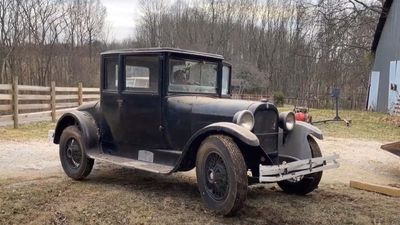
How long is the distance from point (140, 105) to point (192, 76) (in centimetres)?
80

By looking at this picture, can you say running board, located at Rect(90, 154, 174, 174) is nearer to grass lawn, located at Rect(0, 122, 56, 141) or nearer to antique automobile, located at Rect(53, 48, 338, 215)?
antique automobile, located at Rect(53, 48, 338, 215)

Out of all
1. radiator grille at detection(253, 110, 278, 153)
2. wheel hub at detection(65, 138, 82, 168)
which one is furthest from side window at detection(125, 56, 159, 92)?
radiator grille at detection(253, 110, 278, 153)

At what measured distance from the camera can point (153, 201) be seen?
5.40m

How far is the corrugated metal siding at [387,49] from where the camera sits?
77.8 ft

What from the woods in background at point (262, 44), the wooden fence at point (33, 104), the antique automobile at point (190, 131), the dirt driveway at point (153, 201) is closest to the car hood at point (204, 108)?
the antique automobile at point (190, 131)

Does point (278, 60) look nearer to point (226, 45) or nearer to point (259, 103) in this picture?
point (226, 45)

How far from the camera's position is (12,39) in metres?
29.8

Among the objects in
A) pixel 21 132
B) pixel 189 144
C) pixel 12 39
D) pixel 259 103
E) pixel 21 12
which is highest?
pixel 21 12

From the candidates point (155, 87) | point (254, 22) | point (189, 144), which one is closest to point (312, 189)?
point (189, 144)

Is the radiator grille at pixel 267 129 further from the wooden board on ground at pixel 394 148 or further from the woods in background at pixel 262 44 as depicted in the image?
the woods in background at pixel 262 44

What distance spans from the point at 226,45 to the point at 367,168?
3790 centimetres

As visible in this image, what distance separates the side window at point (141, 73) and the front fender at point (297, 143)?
5.85 ft

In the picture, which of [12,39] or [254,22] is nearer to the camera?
[12,39]

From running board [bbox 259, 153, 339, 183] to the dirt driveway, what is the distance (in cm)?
43
